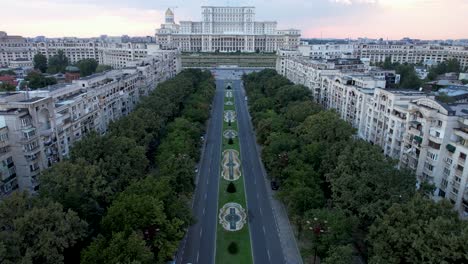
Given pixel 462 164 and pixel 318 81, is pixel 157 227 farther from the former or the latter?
pixel 318 81

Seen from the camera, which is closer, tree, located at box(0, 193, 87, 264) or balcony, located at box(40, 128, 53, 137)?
tree, located at box(0, 193, 87, 264)

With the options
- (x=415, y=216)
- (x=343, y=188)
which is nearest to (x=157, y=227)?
(x=343, y=188)

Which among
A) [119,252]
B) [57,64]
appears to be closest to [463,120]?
[119,252]

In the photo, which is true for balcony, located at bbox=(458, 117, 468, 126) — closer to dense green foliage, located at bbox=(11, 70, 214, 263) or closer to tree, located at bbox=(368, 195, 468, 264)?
tree, located at bbox=(368, 195, 468, 264)

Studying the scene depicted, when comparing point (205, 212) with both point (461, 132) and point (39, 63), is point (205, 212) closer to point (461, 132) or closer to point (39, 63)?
point (461, 132)

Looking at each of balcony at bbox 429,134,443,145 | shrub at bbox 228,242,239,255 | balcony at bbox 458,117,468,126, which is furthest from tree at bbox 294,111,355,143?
shrub at bbox 228,242,239,255
